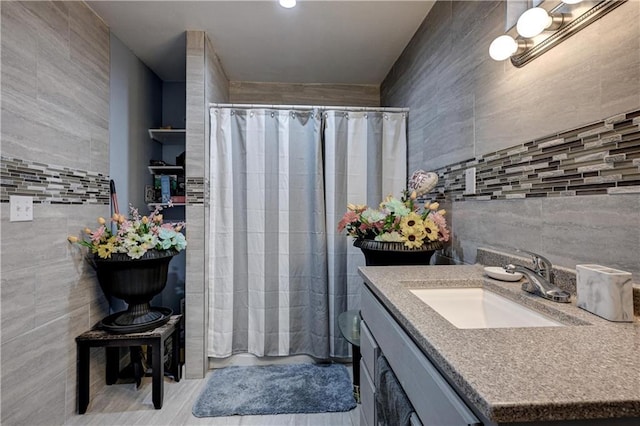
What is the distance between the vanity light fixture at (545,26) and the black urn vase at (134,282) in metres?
1.95

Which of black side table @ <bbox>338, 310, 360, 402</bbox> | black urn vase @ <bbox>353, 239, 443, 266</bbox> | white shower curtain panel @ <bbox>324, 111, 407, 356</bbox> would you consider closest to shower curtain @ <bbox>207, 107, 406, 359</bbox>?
white shower curtain panel @ <bbox>324, 111, 407, 356</bbox>

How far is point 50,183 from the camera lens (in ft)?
5.12

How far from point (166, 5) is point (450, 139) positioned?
1846 mm

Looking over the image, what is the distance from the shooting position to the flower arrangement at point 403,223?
1478 millimetres

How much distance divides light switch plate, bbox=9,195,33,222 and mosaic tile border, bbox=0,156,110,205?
2 cm

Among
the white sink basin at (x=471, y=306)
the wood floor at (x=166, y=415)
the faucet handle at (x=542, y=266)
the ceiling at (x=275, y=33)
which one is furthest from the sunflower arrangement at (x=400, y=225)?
the ceiling at (x=275, y=33)

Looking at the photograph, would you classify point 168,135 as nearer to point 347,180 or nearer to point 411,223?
point 347,180

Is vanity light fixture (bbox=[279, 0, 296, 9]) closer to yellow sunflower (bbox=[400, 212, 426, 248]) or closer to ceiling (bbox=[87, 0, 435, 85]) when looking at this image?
ceiling (bbox=[87, 0, 435, 85])

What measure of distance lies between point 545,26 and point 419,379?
1.12 meters

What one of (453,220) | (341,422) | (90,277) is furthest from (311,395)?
(90,277)

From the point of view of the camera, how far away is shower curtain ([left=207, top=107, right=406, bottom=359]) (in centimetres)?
221

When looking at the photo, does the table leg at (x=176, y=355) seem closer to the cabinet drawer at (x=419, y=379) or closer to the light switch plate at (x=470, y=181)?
the cabinet drawer at (x=419, y=379)

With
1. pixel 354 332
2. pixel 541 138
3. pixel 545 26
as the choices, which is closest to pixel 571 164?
pixel 541 138

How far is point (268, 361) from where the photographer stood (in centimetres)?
225
